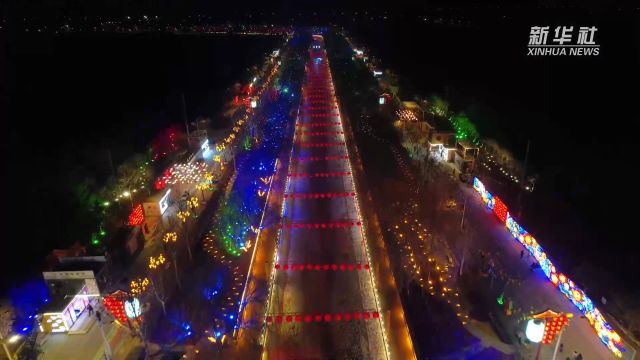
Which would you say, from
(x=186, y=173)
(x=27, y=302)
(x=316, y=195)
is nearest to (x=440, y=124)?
(x=316, y=195)

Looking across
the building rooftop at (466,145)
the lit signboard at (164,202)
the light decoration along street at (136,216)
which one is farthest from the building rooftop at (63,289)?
the building rooftop at (466,145)

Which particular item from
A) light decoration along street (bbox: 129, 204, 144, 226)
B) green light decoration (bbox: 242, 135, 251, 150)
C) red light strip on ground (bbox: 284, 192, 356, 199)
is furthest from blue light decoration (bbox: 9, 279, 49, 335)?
green light decoration (bbox: 242, 135, 251, 150)

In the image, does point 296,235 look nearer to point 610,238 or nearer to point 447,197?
point 447,197

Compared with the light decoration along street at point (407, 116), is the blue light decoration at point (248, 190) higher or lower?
lower

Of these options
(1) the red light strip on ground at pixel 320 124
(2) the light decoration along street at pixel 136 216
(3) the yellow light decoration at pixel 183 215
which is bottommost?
(3) the yellow light decoration at pixel 183 215

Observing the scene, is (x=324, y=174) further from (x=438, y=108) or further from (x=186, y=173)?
(x=438, y=108)

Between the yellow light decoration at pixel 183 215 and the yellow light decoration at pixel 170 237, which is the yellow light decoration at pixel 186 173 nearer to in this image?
the yellow light decoration at pixel 183 215

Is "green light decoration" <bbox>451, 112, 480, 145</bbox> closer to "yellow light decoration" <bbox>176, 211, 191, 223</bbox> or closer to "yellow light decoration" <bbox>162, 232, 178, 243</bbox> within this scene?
"yellow light decoration" <bbox>176, 211, 191, 223</bbox>
